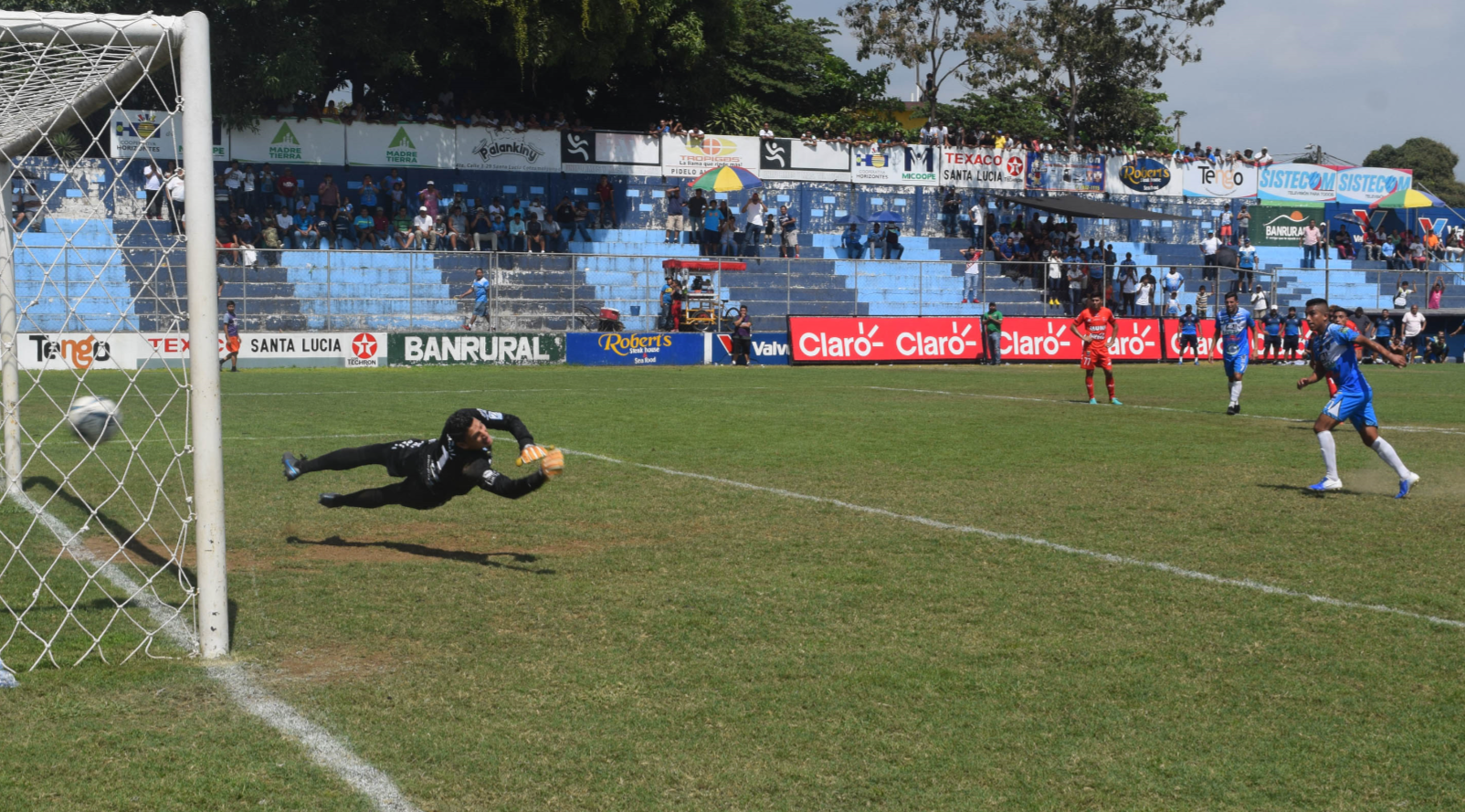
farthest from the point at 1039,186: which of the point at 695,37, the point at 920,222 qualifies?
the point at 695,37

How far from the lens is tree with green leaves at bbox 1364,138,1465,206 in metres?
101

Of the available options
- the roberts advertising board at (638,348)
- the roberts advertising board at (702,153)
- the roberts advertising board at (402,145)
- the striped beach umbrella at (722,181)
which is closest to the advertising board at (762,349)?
the roberts advertising board at (638,348)

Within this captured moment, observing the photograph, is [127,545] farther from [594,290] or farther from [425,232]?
[425,232]

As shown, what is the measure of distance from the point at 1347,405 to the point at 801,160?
31.2 m

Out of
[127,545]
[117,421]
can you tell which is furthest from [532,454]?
[117,421]

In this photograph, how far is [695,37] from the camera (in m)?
42.3

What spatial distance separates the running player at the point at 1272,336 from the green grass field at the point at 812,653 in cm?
2701

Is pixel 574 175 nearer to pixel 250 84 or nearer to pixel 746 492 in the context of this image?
pixel 250 84

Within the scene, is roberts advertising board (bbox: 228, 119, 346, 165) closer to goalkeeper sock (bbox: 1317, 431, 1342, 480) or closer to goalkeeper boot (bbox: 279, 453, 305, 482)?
goalkeeper boot (bbox: 279, 453, 305, 482)

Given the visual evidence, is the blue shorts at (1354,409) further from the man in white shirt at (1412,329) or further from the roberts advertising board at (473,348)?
the man in white shirt at (1412,329)

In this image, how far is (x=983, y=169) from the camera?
44531mm

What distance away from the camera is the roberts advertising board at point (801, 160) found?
41625 mm

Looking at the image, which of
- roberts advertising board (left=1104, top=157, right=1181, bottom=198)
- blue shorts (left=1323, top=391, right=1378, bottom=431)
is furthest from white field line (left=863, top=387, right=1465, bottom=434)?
roberts advertising board (left=1104, top=157, right=1181, bottom=198)

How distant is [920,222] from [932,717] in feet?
129
